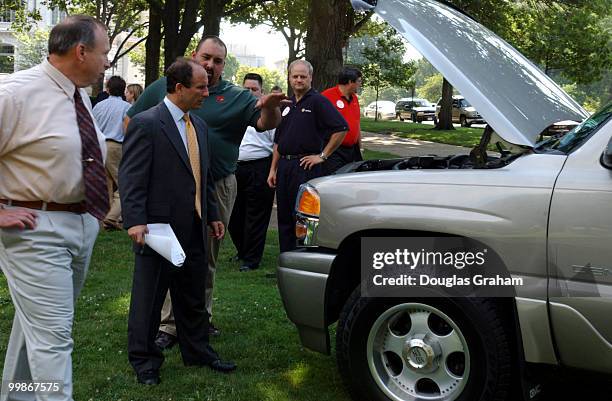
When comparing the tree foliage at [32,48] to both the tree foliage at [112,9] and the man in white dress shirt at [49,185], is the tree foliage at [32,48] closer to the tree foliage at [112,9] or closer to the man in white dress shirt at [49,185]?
the tree foliage at [112,9]

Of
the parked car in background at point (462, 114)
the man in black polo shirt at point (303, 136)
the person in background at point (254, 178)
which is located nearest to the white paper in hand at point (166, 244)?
the man in black polo shirt at point (303, 136)

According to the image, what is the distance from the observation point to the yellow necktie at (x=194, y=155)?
438 cm

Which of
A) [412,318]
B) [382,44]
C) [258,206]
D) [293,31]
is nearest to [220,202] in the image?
[412,318]

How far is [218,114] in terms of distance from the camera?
16.6ft

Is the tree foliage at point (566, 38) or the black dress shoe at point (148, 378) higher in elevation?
the tree foliage at point (566, 38)

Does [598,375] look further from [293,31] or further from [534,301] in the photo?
[293,31]

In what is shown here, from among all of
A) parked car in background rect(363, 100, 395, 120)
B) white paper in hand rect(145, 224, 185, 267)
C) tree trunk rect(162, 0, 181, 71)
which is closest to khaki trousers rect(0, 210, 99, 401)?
white paper in hand rect(145, 224, 185, 267)

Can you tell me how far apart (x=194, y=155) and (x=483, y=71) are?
1.69 m

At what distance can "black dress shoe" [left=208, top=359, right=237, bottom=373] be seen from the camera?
4566mm

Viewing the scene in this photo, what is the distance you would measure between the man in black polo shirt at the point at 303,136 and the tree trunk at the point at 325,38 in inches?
228

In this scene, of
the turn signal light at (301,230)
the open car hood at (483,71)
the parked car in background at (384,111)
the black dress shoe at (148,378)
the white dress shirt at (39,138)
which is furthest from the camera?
the parked car in background at (384,111)

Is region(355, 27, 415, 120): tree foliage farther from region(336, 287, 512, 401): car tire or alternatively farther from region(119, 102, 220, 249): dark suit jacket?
region(336, 287, 512, 401): car tire

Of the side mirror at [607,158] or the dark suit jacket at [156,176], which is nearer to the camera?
the side mirror at [607,158]

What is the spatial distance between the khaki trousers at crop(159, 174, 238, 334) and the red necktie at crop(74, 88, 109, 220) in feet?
5.57
